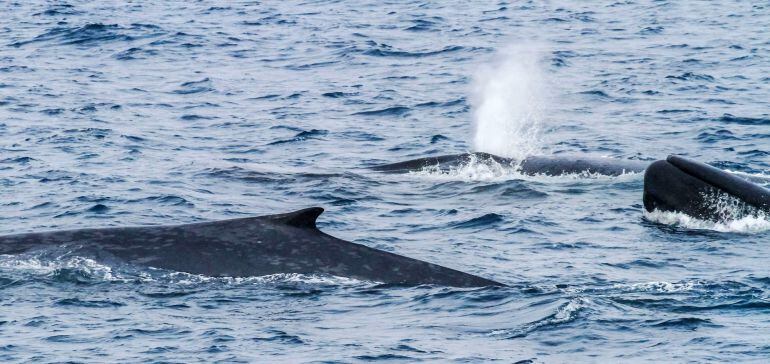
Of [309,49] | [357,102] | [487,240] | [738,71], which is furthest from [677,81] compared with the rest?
[487,240]

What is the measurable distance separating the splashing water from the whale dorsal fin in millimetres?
12072

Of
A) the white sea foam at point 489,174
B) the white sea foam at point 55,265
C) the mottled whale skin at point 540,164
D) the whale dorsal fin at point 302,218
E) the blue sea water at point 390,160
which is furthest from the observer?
the mottled whale skin at point 540,164

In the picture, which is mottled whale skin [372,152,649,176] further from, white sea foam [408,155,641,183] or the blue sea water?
the blue sea water

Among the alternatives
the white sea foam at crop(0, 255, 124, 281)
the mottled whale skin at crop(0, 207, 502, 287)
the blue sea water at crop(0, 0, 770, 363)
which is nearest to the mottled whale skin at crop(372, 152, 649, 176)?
the blue sea water at crop(0, 0, 770, 363)

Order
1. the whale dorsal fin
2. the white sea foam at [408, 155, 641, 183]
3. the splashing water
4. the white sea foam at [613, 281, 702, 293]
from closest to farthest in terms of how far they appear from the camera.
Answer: the whale dorsal fin
the white sea foam at [613, 281, 702, 293]
the white sea foam at [408, 155, 641, 183]
the splashing water

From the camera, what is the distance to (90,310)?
50.9ft

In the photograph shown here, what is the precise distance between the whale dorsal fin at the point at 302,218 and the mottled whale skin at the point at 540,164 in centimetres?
1101

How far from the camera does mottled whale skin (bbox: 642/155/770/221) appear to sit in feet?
64.6

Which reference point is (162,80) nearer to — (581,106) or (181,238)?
(581,106)

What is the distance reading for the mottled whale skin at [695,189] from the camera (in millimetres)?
19688

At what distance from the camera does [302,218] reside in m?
15.7

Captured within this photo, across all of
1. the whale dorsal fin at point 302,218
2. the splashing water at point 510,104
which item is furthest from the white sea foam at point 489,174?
the whale dorsal fin at point 302,218

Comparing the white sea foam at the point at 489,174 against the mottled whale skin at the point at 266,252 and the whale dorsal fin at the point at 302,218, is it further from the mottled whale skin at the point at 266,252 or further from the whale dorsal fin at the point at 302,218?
the whale dorsal fin at the point at 302,218

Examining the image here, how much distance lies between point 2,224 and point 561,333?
34.5 ft
